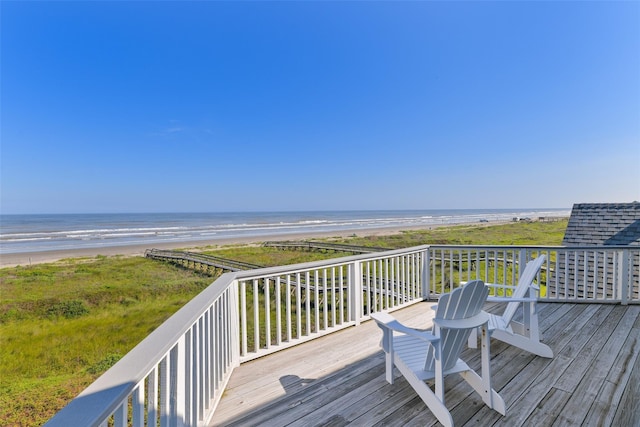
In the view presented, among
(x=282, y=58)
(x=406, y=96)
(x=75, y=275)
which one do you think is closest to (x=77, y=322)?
(x=75, y=275)

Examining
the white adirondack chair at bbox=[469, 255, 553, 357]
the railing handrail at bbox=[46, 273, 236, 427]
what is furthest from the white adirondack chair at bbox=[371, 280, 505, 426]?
the railing handrail at bbox=[46, 273, 236, 427]

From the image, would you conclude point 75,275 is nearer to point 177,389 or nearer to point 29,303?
point 29,303

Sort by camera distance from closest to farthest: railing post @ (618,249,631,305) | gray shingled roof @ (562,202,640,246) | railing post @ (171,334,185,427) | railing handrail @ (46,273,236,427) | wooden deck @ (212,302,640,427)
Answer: railing handrail @ (46,273,236,427)
railing post @ (171,334,185,427)
wooden deck @ (212,302,640,427)
railing post @ (618,249,631,305)
gray shingled roof @ (562,202,640,246)

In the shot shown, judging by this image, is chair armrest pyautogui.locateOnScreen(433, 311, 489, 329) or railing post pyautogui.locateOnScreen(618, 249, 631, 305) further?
railing post pyautogui.locateOnScreen(618, 249, 631, 305)

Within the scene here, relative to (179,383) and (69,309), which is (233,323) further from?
(69,309)

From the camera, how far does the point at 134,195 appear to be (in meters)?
57.3

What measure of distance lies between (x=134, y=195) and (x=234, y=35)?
57.6m

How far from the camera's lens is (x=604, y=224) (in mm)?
7898

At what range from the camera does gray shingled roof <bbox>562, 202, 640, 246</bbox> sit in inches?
291

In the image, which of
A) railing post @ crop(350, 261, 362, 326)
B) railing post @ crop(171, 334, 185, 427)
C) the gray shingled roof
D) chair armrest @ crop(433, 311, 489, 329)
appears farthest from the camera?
the gray shingled roof

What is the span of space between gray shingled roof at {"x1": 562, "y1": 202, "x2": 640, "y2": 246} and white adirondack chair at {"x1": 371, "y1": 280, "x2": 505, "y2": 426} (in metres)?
8.16

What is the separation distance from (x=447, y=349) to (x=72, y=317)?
1198cm

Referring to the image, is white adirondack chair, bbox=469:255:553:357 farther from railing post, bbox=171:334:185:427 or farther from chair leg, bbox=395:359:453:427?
railing post, bbox=171:334:185:427

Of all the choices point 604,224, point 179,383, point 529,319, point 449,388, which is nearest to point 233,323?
point 179,383
